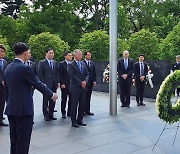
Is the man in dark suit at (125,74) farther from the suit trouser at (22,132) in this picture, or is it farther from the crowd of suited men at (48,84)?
the suit trouser at (22,132)

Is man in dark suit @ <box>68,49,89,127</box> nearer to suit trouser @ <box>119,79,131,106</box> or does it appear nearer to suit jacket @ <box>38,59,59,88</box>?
suit jacket @ <box>38,59,59,88</box>

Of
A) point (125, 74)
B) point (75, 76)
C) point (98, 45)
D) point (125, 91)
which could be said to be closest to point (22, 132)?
point (75, 76)

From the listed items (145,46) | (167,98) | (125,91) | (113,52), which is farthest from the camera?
(145,46)

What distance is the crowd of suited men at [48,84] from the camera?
174 inches

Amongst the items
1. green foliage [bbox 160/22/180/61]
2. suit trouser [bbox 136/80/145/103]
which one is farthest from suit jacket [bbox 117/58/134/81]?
green foliage [bbox 160/22/180/61]

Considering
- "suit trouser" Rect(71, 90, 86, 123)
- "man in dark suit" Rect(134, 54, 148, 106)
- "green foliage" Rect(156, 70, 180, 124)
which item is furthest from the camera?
"man in dark suit" Rect(134, 54, 148, 106)

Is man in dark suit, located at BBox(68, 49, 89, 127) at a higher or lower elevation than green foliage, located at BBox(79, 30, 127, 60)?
lower

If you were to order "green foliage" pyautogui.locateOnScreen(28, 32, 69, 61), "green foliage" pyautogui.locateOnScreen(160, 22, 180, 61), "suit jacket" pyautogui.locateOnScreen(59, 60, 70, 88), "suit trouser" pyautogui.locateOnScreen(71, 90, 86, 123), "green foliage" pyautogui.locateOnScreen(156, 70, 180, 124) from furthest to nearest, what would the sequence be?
"green foliage" pyautogui.locateOnScreen(28, 32, 69, 61) < "green foliage" pyautogui.locateOnScreen(160, 22, 180, 61) < "suit jacket" pyautogui.locateOnScreen(59, 60, 70, 88) < "suit trouser" pyautogui.locateOnScreen(71, 90, 86, 123) < "green foliage" pyautogui.locateOnScreen(156, 70, 180, 124)

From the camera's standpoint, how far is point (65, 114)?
9.13 meters

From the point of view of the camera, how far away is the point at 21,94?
4426 millimetres

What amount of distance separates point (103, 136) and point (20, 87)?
2.86 metres

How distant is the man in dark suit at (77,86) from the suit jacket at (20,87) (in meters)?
3.22

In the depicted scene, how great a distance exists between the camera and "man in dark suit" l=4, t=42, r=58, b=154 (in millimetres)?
4383

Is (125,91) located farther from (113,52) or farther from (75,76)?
(75,76)
